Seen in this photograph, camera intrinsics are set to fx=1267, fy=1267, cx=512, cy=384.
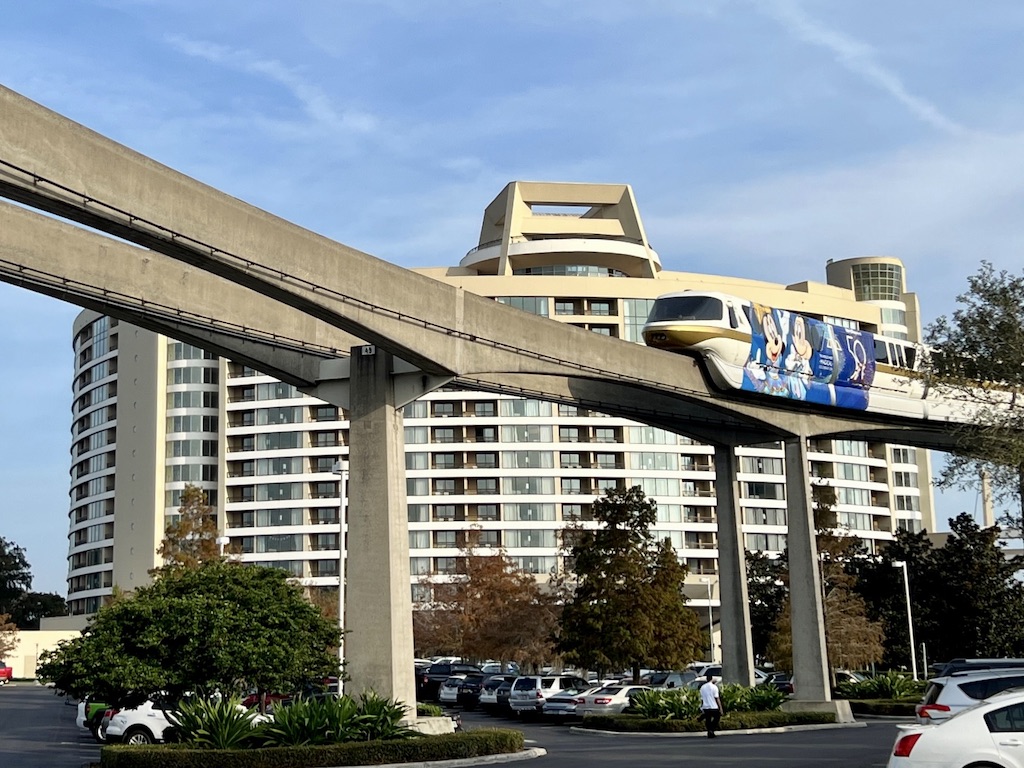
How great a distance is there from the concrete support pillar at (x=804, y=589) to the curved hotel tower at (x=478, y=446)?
186 feet

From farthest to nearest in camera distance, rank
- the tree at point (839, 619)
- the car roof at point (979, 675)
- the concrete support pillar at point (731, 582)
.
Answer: the tree at point (839, 619) → the concrete support pillar at point (731, 582) → the car roof at point (979, 675)

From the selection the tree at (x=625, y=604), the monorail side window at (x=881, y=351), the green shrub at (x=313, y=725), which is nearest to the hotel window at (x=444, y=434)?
the tree at (x=625, y=604)

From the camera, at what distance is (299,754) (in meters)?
23.2

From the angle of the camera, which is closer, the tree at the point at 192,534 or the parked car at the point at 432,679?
the parked car at the point at 432,679

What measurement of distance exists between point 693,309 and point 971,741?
26.2 meters

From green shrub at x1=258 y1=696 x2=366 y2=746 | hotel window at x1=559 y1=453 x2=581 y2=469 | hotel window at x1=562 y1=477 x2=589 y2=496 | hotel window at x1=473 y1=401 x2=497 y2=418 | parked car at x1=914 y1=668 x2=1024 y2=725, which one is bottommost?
green shrub at x1=258 y1=696 x2=366 y2=746

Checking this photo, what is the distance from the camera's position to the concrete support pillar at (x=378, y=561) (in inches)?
1128

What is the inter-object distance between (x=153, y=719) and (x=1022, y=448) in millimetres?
20291

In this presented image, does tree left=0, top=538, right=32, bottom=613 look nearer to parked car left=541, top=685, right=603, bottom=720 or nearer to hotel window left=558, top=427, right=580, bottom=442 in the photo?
hotel window left=558, top=427, right=580, bottom=442

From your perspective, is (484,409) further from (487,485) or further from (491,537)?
(491,537)

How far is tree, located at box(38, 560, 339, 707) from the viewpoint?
2369cm

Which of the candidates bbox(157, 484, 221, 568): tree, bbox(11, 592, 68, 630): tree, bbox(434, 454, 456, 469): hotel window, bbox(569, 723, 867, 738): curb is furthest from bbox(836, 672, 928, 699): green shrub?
bbox(11, 592, 68, 630): tree

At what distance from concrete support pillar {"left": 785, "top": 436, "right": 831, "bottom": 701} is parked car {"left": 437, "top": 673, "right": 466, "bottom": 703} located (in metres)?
15.8

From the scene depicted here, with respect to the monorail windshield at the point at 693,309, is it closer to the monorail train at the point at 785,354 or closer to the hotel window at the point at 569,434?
the monorail train at the point at 785,354
